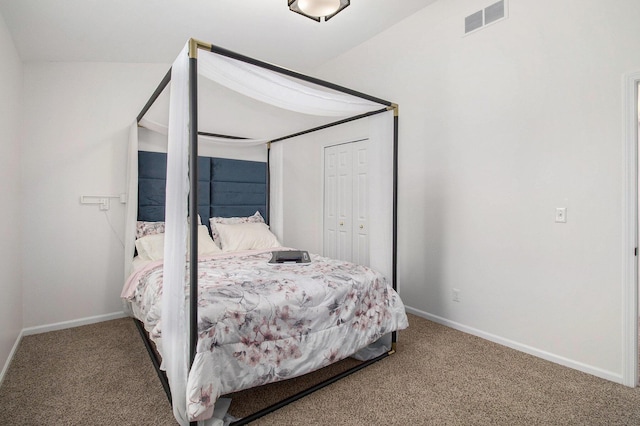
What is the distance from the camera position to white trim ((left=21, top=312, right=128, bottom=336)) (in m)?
3.07

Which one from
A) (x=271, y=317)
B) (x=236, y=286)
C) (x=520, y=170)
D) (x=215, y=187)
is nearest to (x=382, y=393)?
(x=271, y=317)

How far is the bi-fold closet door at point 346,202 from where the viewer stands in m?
4.23

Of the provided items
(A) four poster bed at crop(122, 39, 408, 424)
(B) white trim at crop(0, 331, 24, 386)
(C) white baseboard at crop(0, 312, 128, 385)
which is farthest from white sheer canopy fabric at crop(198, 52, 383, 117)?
(C) white baseboard at crop(0, 312, 128, 385)

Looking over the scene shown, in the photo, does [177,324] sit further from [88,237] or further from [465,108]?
[465,108]

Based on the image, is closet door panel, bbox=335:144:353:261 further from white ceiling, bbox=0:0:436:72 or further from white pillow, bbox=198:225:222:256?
white pillow, bbox=198:225:222:256

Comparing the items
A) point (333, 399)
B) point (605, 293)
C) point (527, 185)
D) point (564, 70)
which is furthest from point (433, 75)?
point (333, 399)

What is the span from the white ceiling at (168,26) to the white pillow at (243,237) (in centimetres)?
189

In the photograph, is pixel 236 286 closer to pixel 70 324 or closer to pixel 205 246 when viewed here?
pixel 205 246

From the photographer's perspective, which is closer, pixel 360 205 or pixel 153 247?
pixel 153 247

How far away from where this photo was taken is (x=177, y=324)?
168 centimetres

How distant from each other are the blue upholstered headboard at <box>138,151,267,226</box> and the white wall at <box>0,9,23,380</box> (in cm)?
99

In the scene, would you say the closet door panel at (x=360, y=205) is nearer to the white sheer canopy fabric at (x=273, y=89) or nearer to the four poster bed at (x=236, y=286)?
the four poster bed at (x=236, y=286)

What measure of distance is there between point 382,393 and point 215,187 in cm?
291

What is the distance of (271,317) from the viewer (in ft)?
6.33
